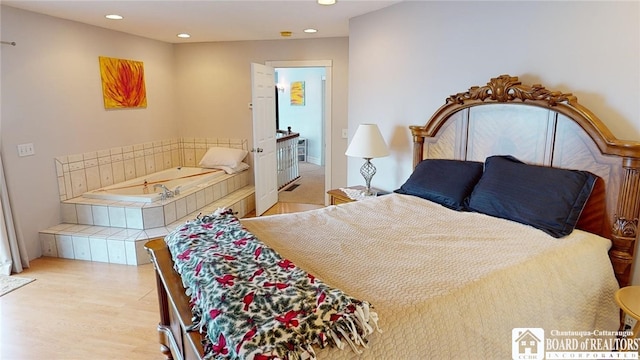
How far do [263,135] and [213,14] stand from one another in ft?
5.33

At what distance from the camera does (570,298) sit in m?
1.70

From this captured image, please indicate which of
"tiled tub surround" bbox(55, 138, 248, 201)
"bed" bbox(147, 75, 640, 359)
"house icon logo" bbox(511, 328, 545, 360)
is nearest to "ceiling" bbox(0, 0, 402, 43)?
"tiled tub surround" bbox(55, 138, 248, 201)

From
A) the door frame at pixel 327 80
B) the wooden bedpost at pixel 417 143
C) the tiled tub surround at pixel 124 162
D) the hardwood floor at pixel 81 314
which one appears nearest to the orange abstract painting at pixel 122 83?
the tiled tub surround at pixel 124 162

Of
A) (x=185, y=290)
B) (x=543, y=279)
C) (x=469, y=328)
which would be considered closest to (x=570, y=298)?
(x=543, y=279)

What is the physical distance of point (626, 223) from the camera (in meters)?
2.00

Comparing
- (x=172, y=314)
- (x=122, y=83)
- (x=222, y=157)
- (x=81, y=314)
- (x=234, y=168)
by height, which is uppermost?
(x=122, y=83)

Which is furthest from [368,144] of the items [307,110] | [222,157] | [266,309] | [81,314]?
[307,110]

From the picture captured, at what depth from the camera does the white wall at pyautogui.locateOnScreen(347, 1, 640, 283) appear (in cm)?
203

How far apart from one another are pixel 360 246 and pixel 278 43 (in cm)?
398

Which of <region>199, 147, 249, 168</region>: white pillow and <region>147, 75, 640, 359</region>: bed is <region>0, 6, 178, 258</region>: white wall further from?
<region>147, 75, 640, 359</region>: bed

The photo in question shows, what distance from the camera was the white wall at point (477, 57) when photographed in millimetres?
2029

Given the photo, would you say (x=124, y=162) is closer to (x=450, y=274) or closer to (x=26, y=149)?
(x=26, y=149)

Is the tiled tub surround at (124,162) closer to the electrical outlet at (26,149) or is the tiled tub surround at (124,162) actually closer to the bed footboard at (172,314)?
the electrical outlet at (26,149)

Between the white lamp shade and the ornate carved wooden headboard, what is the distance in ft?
1.28
